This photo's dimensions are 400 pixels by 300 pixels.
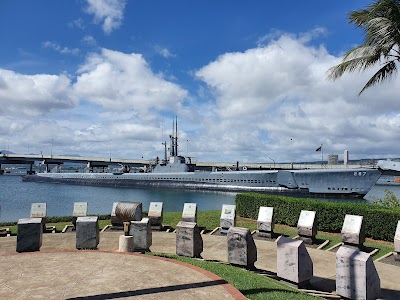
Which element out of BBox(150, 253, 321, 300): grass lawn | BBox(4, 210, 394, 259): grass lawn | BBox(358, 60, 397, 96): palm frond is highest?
BBox(358, 60, 397, 96): palm frond

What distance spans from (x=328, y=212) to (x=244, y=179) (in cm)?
4639

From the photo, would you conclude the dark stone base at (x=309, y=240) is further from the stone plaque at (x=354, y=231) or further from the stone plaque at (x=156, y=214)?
the stone plaque at (x=156, y=214)

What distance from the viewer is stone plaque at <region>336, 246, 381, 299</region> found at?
6.77 metres

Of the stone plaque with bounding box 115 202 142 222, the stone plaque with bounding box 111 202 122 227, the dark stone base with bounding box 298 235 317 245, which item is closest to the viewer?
the dark stone base with bounding box 298 235 317 245

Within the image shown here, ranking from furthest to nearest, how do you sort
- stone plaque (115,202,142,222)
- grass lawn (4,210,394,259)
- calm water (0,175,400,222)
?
calm water (0,175,400,222)
stone plaque (115,202,142,222)
grass lawn (4,210,394,259)

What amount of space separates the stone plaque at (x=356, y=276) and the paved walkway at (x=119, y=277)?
0.98 m

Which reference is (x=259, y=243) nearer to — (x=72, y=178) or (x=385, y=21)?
(x=385, y=21)

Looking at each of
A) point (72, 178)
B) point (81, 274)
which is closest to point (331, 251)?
point (81, 274)

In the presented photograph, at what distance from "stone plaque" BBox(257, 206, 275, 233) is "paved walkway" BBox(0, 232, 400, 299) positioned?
10.5 feet

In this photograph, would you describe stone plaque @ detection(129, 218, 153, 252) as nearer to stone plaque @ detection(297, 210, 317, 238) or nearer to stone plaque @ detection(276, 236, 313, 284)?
stone plaque @ detection(276, 236, 313, 284)

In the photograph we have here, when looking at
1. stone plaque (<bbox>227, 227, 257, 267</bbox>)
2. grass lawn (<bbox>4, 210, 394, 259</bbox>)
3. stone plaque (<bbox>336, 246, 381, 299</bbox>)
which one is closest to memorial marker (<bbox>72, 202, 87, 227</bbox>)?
grass lawn (<bbox>4, 210, 394, 259</bbox>)

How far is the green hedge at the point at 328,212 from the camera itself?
1368 centimetres

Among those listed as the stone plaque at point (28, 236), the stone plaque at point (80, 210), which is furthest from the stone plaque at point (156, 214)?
the stone plaque at point (28, 236)

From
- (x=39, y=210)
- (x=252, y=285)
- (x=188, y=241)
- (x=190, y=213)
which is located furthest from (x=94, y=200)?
(x=252, y=285)
